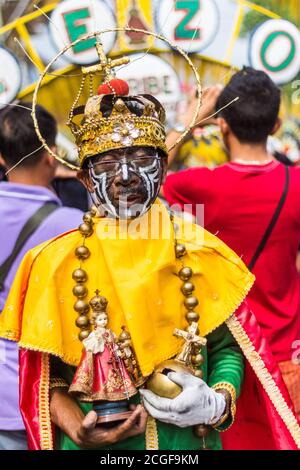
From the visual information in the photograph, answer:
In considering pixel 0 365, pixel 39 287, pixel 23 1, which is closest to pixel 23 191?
pixel 0 365

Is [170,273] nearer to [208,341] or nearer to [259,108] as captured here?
[208,341]

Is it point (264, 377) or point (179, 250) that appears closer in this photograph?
point (179, 250)

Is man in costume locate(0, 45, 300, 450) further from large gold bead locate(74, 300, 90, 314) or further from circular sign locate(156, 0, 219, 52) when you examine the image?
circular sign locate(156, 0, 219, 52)

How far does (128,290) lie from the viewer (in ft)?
7.72

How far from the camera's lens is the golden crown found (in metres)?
2.36

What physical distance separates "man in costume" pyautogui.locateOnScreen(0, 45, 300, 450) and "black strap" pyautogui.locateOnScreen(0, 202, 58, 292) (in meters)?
0.62

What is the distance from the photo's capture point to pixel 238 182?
340 centimetres

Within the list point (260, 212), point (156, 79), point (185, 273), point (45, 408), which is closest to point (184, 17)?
point (156, 79)

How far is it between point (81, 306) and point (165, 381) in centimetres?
35

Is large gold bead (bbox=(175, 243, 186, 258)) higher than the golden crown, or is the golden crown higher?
the golden crown

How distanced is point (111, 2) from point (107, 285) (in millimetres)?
2210

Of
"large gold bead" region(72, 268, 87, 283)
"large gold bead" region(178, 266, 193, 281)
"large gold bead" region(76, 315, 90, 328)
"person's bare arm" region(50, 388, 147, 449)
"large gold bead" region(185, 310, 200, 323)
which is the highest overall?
"large gold bead" region(72, 268, 87, 283)

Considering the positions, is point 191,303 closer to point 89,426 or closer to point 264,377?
point 264,377

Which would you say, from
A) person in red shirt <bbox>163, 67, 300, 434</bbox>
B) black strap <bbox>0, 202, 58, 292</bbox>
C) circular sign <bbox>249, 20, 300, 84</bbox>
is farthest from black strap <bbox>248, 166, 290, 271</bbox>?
circular sign <bbox>249, 20, 300, 84</bbox>
